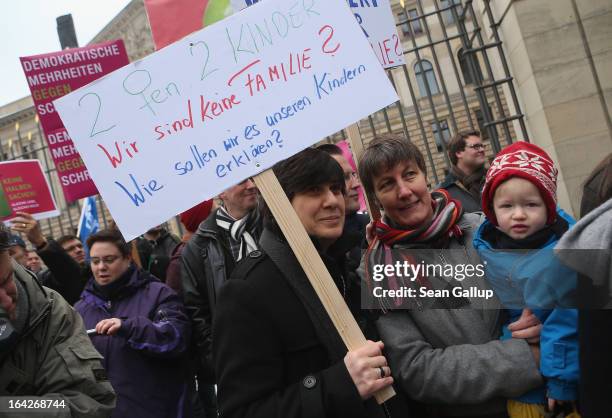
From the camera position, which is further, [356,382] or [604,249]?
[356,382]

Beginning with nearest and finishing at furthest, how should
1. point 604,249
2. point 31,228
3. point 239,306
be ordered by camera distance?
point 604,249
point 239,306
point 31,228

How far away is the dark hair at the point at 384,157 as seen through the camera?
2.29m

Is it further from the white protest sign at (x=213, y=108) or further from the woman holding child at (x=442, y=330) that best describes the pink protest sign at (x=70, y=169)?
the woman holding child at (x=442, y=330)

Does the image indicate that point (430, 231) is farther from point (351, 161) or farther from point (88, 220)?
point (88, 220)

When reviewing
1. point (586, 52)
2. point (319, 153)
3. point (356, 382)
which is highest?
point (586, 52)

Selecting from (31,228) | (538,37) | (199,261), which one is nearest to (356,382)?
(199,261)

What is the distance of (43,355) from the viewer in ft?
6.69

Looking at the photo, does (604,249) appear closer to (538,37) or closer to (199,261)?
(199,261)

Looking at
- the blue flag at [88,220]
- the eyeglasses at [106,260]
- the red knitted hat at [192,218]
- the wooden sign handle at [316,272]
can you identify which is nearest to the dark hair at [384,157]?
the wooden sign handle at [316,272]

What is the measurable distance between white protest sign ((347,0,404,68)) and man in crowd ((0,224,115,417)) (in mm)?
2252

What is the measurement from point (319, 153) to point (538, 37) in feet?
13.0

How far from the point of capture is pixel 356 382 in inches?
72.2

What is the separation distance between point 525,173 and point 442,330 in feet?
1.98

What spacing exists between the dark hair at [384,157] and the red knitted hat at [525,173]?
13.1 inches
